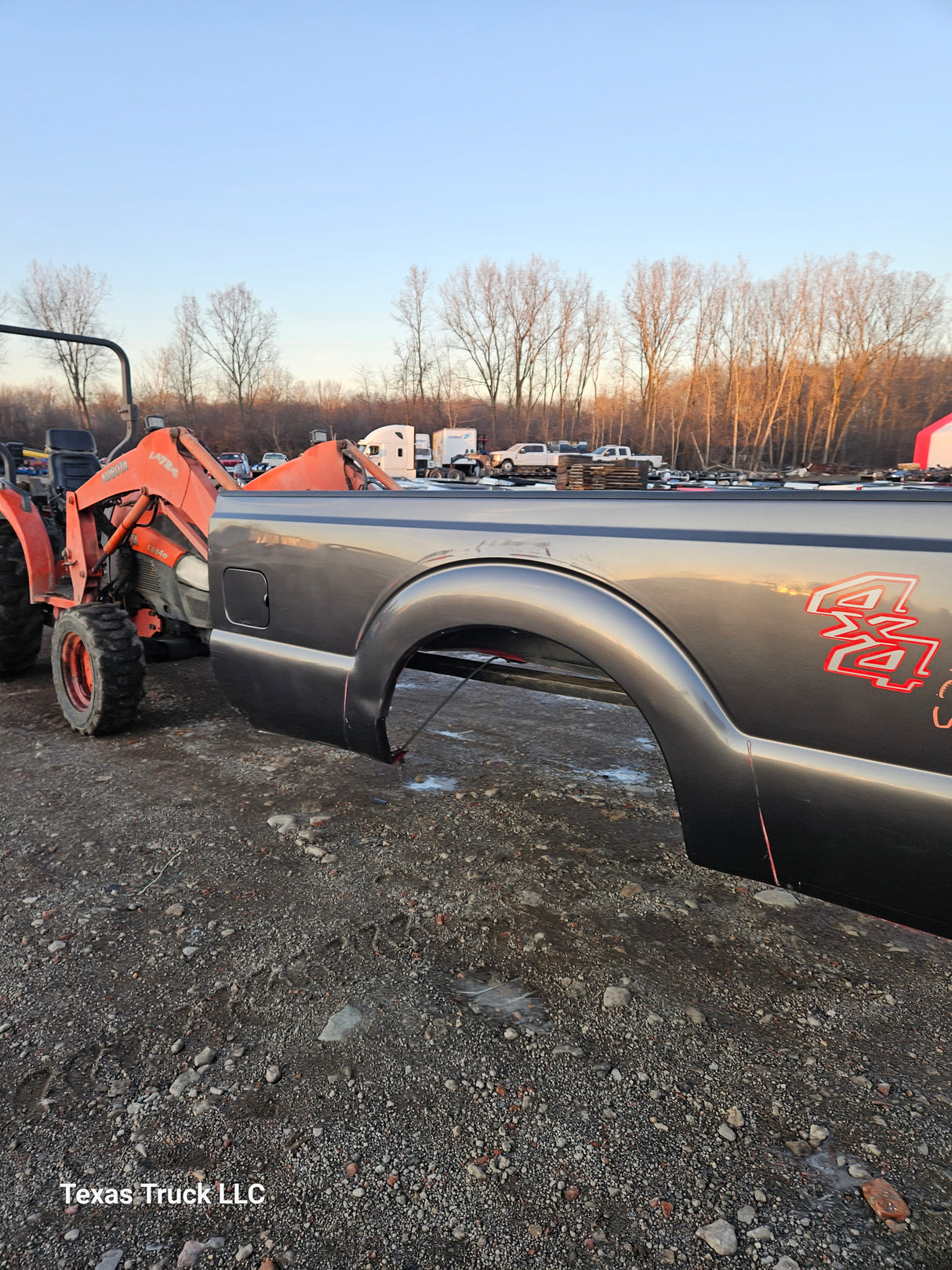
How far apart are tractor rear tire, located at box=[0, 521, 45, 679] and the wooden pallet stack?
4.22 m

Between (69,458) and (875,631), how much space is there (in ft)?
19.4

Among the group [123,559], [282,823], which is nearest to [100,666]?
[123,559]

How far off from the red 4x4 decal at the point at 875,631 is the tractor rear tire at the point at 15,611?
202 inches

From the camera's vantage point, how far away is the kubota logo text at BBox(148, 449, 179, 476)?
394 cm

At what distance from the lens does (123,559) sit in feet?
15.0

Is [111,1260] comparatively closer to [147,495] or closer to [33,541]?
[147,495]

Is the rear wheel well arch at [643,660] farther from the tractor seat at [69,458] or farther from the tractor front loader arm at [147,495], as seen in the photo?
the tractor seat at [69,458]

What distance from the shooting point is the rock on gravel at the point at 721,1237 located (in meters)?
1.39

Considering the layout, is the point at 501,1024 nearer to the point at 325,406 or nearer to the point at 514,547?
the point at 514,547

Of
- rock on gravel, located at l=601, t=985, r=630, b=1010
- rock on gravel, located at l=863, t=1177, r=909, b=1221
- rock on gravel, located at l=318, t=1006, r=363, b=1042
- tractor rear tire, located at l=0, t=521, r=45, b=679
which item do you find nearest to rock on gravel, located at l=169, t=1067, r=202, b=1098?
rock on gravel, located at l=318, t=1006, r=363, b=1042

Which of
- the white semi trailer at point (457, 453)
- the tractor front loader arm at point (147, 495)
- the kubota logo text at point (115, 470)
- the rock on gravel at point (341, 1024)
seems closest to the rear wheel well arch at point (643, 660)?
the rock on gravel at point (341, 1024)

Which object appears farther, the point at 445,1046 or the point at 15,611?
the point at 15,611

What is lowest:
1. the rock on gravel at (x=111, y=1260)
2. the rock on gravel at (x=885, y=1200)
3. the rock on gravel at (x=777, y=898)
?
the rock on gravel at (x=777, y=898)

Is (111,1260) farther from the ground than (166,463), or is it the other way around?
(166,463)
